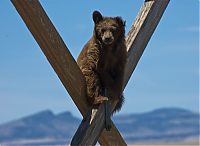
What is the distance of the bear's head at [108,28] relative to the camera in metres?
6.82

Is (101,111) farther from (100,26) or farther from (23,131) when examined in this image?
(23,131)

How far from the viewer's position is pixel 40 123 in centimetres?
13475

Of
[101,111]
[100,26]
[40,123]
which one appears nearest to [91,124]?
[101,111]

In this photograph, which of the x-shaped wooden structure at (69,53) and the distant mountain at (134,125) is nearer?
the x-shaped wooden structure at (69,53)

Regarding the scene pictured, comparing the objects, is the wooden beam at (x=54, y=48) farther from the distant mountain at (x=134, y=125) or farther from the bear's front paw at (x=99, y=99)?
the distant mountain at (x=134, y=125)

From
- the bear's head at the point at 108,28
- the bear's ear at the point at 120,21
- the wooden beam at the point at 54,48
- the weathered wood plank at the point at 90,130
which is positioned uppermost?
the bear's ear at the point at 120,21

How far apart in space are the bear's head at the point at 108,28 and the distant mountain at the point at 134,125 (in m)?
99.2

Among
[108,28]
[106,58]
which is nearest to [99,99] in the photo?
[106,58]

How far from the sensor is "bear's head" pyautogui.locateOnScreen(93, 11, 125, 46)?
6.82m

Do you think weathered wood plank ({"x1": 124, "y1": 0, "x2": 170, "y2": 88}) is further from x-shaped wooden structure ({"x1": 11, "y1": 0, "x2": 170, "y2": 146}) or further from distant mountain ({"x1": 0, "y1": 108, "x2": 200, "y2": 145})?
distant mountain ({"x1": 0, "y1": 108, "x2": 200, "y2": 145})

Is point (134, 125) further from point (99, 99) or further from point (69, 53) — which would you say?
point (69, 53)

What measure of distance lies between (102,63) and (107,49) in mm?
162

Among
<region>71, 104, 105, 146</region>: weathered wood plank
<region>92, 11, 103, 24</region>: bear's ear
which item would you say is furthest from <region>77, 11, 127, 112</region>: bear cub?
<region>71, 104, 105, 146</region>: weathered wood plank

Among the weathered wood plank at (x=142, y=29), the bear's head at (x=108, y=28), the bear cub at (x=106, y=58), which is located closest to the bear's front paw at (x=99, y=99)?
the bear cub at (x=106, y=58)
